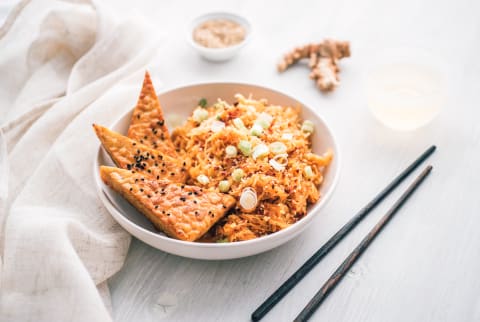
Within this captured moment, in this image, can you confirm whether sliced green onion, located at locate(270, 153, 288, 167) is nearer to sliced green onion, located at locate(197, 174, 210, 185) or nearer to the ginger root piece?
sliced green onion, located at locate(197, 174, 210, 185)

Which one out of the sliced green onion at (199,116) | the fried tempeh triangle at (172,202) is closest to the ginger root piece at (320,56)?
the sliced green onion at (199,116)

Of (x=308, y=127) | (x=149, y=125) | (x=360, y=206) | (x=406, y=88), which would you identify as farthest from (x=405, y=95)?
(x=149, y=125)

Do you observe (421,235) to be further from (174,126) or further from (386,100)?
(174,126)

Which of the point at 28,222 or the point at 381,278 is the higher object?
the point at 381,278

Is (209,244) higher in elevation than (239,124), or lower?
lower

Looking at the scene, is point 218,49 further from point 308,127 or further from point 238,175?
point 238,175

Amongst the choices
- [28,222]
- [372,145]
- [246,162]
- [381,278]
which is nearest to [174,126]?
[246,162]
